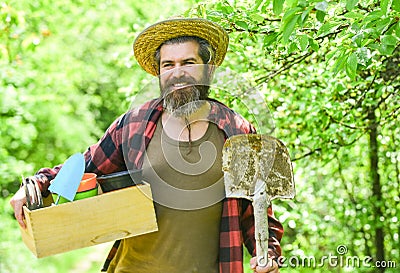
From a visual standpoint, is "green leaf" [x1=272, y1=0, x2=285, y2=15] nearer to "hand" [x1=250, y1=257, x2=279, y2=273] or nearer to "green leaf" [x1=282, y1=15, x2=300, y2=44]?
"green leaf" [x1=282, y1=15, x2=300, y2=44]

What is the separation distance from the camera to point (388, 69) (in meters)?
3.20

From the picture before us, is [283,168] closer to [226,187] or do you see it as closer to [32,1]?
[226,187]

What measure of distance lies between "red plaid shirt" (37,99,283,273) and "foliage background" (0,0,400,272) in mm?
110

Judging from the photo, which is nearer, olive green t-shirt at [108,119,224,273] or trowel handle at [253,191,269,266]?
trowel handle at [253,191,269,266]

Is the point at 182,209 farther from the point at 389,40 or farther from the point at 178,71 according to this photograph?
the point at 389,40

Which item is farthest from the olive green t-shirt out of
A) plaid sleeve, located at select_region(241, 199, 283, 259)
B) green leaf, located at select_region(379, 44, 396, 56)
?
green leaf, located at select_region(379, 44, 396, 56)

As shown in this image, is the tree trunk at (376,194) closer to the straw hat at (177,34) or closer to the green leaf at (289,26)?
the straw hat at (177,34)

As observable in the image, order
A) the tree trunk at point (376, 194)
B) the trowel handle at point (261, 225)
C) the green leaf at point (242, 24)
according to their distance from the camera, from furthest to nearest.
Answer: the tree trunk at point (376, 194)
the green leaf at point (242, 24)
the trowel handle at point (261, 225)

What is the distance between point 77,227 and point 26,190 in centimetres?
22

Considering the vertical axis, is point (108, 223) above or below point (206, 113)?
below

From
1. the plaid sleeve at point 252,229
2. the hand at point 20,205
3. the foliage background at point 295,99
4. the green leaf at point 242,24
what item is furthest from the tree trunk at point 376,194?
the hand at point 20,205

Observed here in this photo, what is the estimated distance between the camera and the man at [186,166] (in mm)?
2064

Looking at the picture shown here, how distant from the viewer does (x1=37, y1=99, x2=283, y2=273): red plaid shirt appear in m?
2.08

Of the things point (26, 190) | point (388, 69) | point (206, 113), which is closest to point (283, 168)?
point (206, 113)
